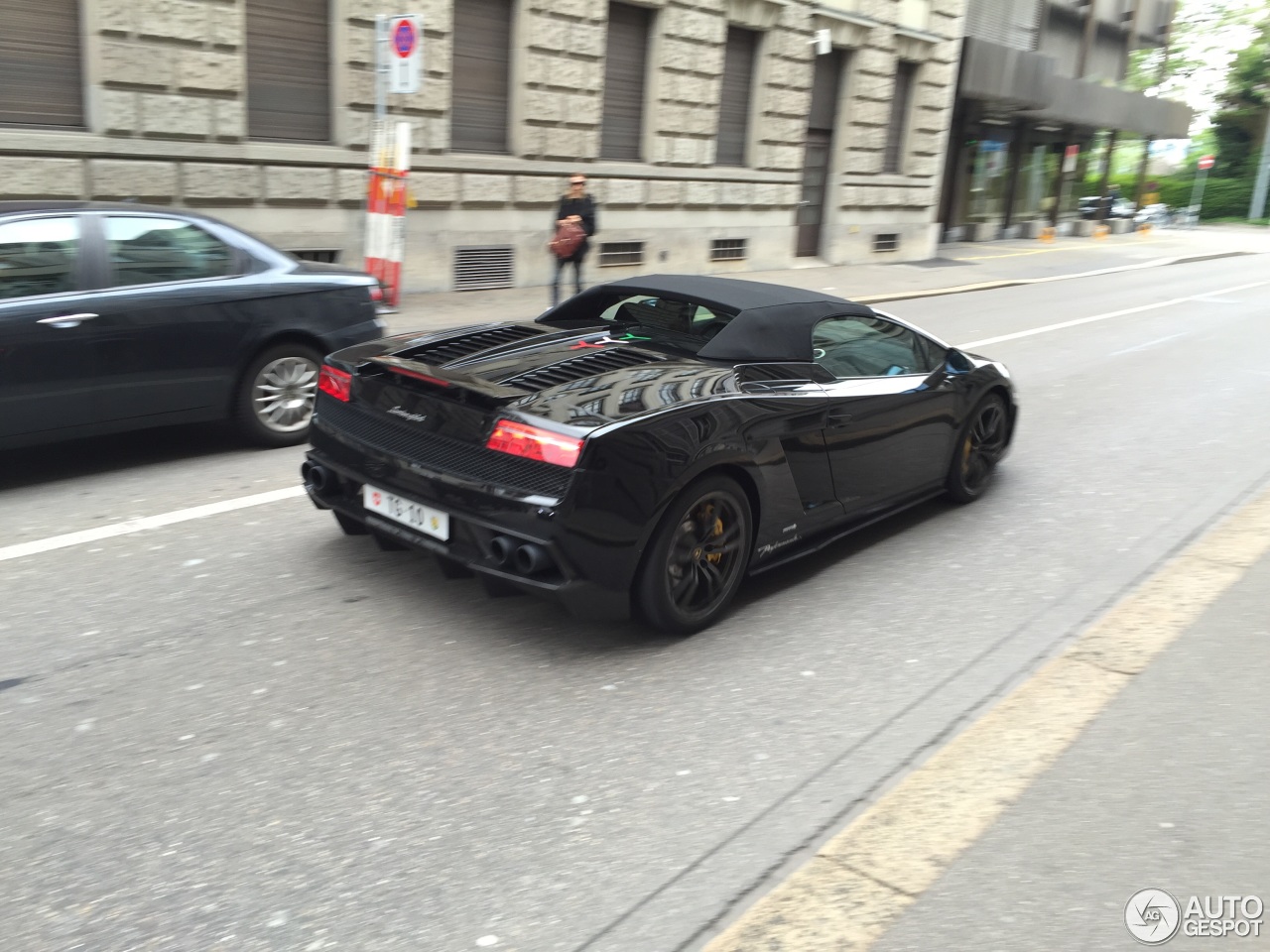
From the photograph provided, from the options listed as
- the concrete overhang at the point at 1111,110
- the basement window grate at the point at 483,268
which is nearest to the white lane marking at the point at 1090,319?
the basement window grate at the point at 483,268

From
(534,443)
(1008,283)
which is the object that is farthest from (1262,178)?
(534,443)

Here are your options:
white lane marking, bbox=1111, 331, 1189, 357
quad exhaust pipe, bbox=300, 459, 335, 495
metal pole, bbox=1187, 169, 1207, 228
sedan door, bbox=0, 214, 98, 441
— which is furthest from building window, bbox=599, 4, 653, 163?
metal pole, bbox=1187, 169, 1207, 228

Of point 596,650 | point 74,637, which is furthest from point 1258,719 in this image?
point 74,637

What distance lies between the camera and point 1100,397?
32.7ft

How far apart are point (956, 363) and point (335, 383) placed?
11.1 feet

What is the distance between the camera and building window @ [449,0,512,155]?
15016mm

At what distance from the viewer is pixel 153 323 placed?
6.23 m

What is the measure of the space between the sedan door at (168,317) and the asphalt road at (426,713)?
47 centimetres

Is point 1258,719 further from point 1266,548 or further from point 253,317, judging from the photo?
point 253,317

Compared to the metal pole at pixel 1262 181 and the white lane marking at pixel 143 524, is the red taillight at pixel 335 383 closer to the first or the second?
the white lane marking at pixel 143 524

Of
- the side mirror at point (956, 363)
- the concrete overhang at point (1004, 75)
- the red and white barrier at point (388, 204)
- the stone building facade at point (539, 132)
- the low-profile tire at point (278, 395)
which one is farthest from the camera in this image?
the concrete overhang at point (1004, 75)

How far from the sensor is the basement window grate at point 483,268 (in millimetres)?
15344

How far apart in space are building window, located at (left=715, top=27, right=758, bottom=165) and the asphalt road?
14525mm

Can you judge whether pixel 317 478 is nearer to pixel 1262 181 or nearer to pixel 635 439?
pixel 635 439
